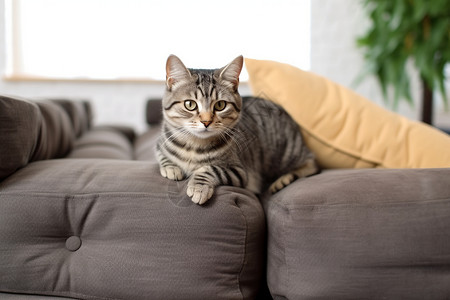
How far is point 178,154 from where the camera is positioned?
1.07 metres

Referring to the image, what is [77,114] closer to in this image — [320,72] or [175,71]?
[175,71]

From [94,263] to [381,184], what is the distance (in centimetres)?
62

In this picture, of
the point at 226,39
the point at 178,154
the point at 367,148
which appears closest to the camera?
the point at 178,154

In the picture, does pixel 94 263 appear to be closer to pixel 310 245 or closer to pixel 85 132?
pixel 310 245

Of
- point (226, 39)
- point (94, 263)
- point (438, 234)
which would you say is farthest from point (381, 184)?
point (226, 39)

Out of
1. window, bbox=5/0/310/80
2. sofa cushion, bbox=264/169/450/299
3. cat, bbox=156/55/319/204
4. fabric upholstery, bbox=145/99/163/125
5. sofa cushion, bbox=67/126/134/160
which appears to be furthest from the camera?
window, bbox=5/0/310/80

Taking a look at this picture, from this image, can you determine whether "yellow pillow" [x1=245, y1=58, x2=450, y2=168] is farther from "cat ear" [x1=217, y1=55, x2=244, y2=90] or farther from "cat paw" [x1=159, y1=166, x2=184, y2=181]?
"cat paw" [x1=159, y1=166, x2=184, y2=181]

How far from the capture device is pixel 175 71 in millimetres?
1031

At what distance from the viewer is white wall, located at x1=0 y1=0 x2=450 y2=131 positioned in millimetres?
2785

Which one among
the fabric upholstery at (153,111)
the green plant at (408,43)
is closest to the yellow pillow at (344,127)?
the green plant at (408,43)

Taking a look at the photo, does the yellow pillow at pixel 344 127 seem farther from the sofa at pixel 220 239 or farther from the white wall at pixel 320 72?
the white wall at pixel 320 72

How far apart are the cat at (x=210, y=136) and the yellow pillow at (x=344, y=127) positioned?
88 mm

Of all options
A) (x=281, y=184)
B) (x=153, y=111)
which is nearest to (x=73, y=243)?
(x=281, y=184)

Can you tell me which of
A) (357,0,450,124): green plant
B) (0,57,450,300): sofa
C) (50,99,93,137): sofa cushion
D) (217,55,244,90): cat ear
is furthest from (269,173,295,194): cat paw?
(357,0,450,124): green plant
